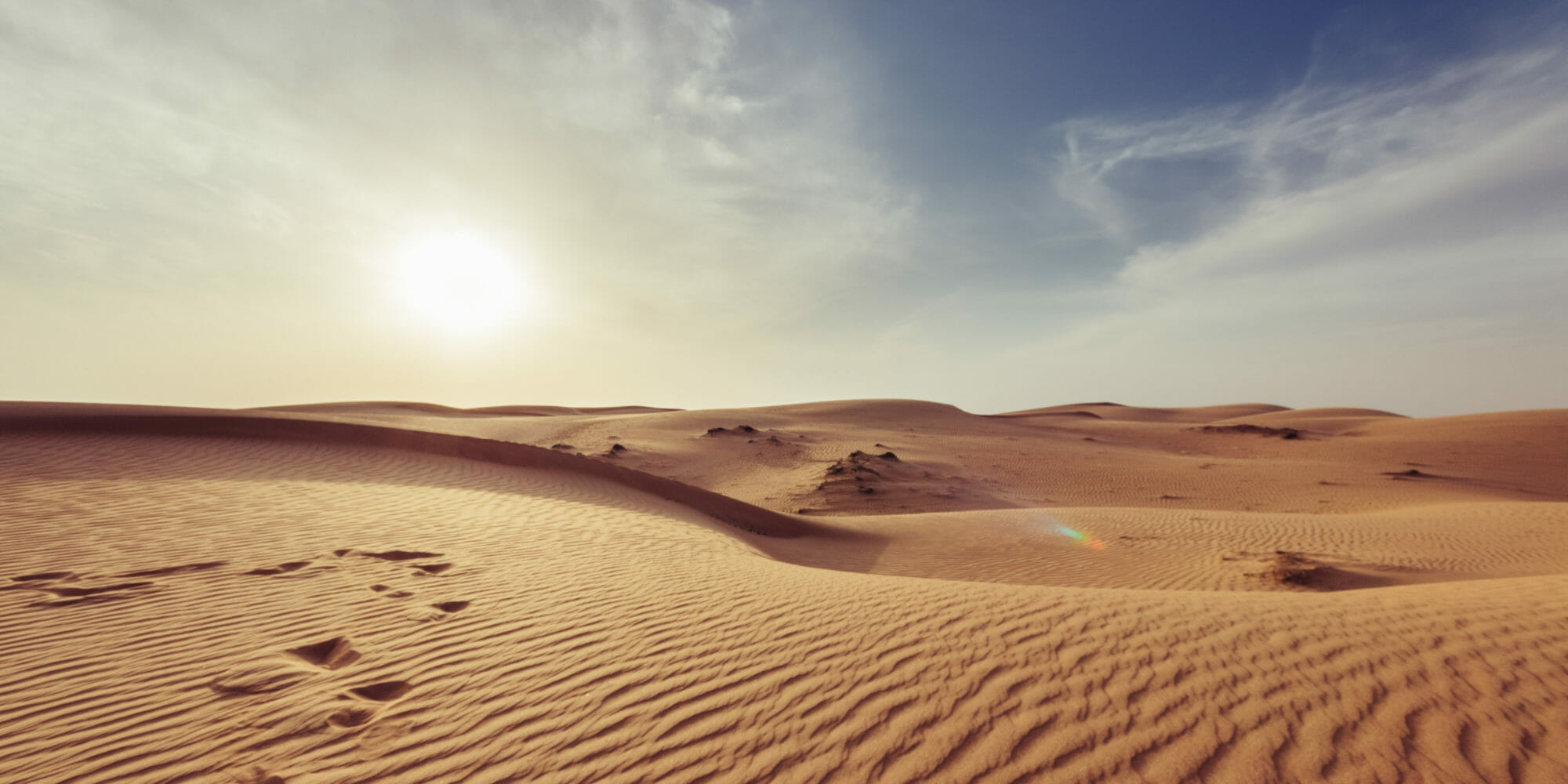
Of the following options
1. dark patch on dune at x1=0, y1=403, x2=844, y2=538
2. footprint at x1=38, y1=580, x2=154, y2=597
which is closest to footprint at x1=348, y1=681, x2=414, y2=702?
footprint at x1=38, y1=580, x2=154, y2=597

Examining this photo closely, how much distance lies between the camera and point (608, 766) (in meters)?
2.73

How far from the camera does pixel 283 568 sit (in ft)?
18.3

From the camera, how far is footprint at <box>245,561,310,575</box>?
18.0 ft

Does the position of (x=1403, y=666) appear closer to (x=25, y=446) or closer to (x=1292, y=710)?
(x=1292, y=710)

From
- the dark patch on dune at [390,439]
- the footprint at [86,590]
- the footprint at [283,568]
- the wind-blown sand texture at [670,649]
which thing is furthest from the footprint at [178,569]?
the dark patch on dune at [390,439]

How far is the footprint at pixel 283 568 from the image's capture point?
5.47 metres

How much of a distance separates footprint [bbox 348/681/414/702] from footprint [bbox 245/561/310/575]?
2919mm

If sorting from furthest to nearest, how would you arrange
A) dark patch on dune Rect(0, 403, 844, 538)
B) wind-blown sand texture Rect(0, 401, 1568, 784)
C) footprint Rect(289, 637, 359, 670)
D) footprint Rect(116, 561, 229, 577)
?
dark patch on dune Rect(0, 403, 844, 538) → footprint Rect(116, 561, 229, 577) → footprint Rect(289, 637, 359, 670) → wind-blown sand texture Rect(0, 401, 1568, 784)

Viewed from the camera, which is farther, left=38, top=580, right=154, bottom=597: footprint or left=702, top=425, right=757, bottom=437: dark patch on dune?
left=702, top=425, right=757, bottom=437: dark patch on dune

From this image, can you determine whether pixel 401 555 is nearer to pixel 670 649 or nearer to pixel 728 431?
pixel 670 649

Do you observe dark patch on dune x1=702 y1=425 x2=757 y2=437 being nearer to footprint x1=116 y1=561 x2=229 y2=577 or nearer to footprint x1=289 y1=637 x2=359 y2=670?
footprint x1=116 y1=561 x2=229 y2=577

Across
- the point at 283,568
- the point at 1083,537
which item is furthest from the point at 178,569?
the point at 1083,537

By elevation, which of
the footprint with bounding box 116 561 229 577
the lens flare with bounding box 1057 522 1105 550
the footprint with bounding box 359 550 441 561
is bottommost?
the lens flare with bounding box 1057 522 1105 550

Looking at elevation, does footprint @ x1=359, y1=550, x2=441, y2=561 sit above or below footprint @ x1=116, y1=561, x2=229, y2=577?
below
